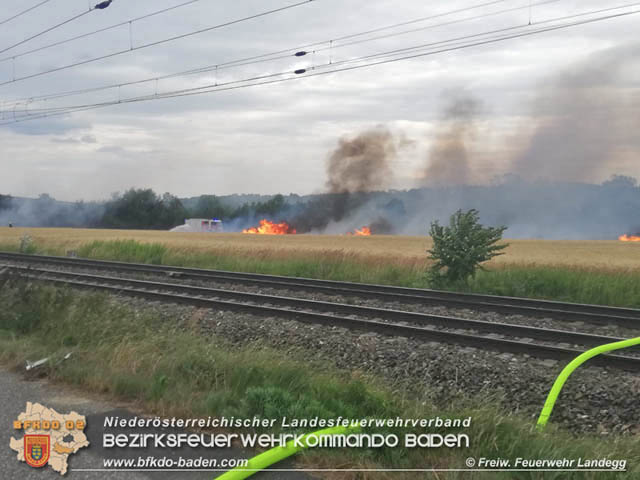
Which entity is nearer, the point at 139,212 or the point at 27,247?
the point at 27,247

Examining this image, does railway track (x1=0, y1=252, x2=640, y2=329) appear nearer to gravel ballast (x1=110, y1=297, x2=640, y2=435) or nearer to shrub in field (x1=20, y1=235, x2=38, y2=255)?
gravel ballast (x1=110, y1=297, x2=640, y2=435)

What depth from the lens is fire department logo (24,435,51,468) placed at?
403 cm

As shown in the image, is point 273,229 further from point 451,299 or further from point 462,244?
point 451,299

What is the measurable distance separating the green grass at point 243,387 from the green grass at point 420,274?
33.9ft

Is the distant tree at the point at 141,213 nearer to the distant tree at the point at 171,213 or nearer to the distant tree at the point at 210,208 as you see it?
the distant tree at the point at 171,213

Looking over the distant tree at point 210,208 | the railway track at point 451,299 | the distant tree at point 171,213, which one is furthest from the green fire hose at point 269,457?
the distant tree at point 210,208

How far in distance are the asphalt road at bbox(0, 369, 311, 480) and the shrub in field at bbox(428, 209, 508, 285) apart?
11619mm

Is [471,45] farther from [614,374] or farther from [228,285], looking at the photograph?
[614,374]

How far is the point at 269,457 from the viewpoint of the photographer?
153 inches

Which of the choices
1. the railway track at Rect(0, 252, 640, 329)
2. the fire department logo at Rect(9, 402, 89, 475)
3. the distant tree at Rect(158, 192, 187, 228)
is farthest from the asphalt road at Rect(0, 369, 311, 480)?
the distant tree at Rect(158, 192, 187, 228)

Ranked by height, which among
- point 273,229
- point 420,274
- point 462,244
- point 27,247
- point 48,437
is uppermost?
point 273,229

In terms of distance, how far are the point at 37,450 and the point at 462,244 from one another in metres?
13.0

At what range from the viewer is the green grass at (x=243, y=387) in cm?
407

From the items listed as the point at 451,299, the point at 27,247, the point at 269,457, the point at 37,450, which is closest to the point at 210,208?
the point at 27,247
